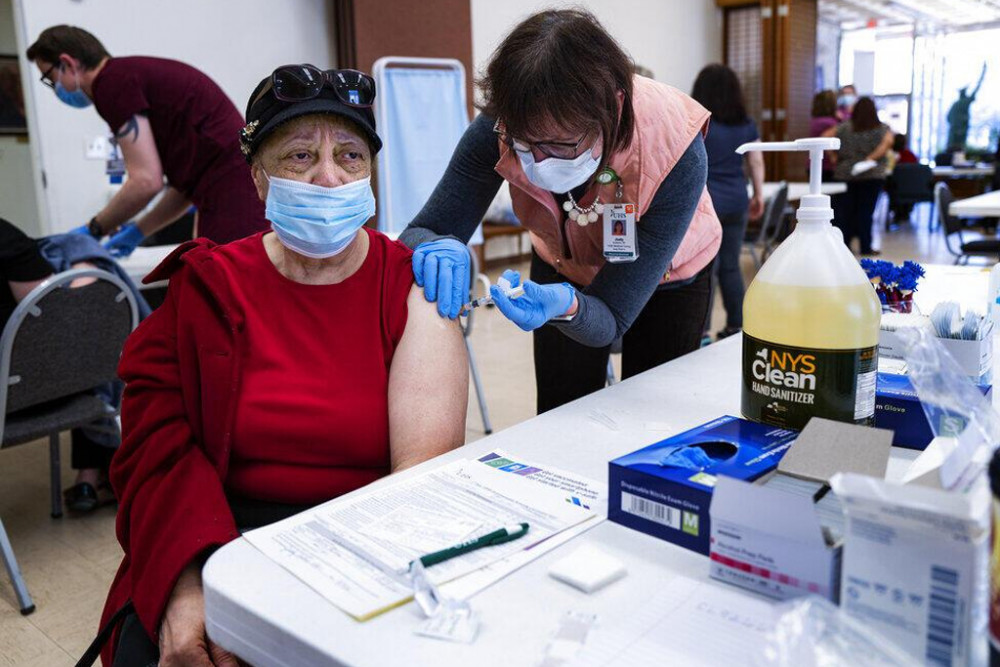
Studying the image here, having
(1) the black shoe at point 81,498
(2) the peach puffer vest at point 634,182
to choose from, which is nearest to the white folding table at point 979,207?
(2) the peach puffer vest at point 634,182

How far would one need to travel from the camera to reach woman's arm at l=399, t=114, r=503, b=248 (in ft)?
5.15

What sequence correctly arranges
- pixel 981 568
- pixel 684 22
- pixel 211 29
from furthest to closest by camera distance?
1. pixel 684 22
2. pixel 211 29
3. pixel 981 568

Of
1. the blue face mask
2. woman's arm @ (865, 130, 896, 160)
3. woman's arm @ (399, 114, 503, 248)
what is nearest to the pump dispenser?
the blue face mask

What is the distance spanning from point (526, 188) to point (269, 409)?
0.60 metres

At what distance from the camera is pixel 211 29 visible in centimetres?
504

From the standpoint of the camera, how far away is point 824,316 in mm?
885

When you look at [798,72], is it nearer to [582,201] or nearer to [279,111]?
[582,201]

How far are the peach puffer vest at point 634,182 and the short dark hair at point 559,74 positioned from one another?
0.42 feet

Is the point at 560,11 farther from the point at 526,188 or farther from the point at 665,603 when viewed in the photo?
the point at 665,603

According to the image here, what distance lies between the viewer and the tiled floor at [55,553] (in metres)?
1.98

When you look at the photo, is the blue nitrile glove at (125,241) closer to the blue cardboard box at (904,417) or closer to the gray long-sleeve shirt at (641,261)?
the gray long-sleeve shirt at (641,261)

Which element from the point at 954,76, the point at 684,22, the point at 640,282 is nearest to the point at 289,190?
the point at 640,282

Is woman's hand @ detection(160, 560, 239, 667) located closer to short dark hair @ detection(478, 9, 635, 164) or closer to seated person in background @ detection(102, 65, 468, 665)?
seated person in background @ detection(102, 65, 468, 665)

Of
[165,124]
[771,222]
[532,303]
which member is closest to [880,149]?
[771,222]
